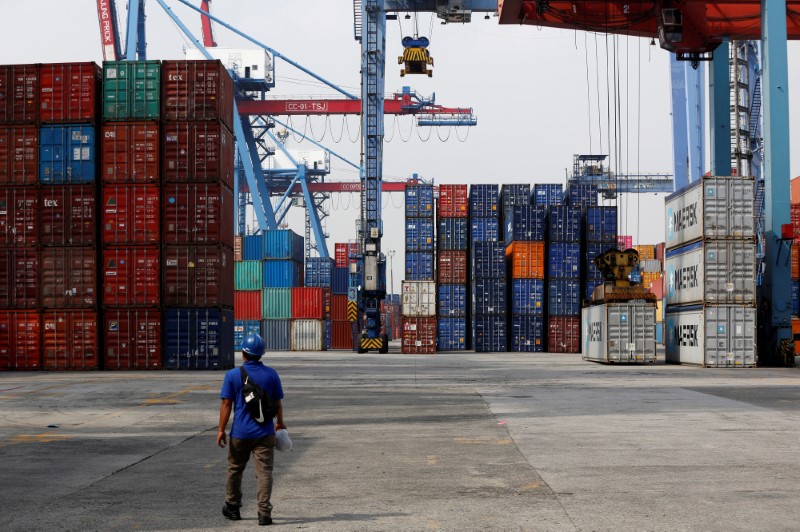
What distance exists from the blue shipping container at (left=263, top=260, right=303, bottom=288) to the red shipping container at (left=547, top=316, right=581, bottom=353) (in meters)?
22.6

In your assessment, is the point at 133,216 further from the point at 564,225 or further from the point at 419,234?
the point at 564,225

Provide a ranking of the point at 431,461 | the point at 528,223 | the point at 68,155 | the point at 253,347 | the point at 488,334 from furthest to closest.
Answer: the point at 488,334, the point at 528,223, the point at 68,155, the point at 431,461, the point at 253,347

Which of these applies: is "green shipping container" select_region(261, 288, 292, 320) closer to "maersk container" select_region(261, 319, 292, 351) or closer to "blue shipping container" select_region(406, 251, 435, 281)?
"maersk container" select_region(261, 319, 292, 351)

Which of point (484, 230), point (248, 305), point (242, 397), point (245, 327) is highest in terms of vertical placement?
point (484, 230)

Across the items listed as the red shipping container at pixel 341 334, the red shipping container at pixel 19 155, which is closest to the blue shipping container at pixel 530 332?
the red shipping container at pixel 341 334

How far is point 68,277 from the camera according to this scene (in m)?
36.4

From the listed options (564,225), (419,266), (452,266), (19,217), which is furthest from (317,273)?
(19,217)

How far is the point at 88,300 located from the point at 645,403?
22491 millimetres

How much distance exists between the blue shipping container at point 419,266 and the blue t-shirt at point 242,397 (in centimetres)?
5518

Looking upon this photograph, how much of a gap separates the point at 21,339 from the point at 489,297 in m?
33.1

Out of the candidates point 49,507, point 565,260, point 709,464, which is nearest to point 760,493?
point 709,464

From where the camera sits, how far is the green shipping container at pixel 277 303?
247ft

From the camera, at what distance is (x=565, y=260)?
204 ft

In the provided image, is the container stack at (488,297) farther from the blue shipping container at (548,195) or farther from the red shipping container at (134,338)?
the red shipping container at (134,338)
